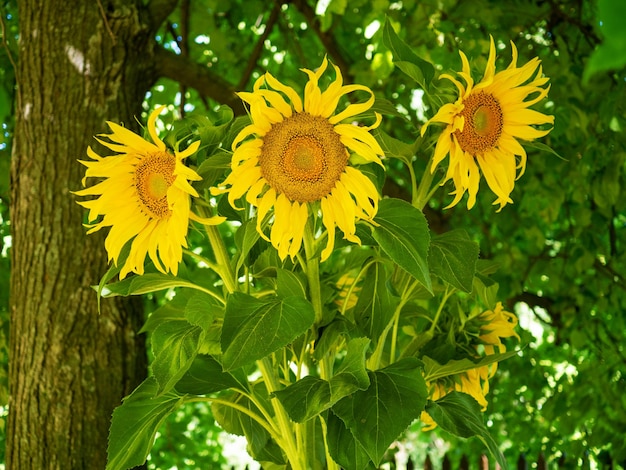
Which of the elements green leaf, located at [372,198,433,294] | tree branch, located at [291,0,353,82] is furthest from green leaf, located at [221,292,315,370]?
tree branch, located at [291,0,353,82]

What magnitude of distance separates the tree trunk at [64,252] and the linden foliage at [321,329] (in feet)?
1.93

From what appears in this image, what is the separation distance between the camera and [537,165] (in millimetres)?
2707

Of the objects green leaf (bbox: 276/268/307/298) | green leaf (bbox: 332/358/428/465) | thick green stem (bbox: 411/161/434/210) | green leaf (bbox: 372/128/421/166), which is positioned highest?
green leaf (bbox: 372/128/421/166)

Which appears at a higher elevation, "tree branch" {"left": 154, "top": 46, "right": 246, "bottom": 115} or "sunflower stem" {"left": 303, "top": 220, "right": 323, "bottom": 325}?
"tree branch" {"left": 154, "top": 46, "right": 246, "bottom": 115}

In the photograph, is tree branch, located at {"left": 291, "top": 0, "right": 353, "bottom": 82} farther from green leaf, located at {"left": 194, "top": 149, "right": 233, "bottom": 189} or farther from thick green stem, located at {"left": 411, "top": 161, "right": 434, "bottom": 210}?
green leaf, located at {"left": 194, "top": 149, "right": 233, "bottom": 189}

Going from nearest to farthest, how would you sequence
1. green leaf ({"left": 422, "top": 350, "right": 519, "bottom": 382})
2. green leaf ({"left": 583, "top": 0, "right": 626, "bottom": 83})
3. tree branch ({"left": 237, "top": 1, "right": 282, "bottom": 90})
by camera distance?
1. green leaf ({"left": 583, "top": 0, "right": 626, "bottom": 83})
2. green leaf ({"left": 422, "top": 350, "right": 519, "bottom": 382})
3. tree branch ({"left": 237, "top": 1, "right": 282, "bottom": 90})

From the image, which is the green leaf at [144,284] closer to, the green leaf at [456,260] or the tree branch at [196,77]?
the green leaf at [456,260]

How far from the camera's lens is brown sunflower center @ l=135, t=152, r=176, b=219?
0.94 metres

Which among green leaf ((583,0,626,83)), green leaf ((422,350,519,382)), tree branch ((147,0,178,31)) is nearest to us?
green leaf ((583,0,626,83))

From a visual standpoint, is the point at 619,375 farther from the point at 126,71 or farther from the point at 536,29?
the point at 126,71

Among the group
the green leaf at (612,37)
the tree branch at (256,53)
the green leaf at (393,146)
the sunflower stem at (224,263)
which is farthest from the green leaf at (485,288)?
the tree branch at (256,53)

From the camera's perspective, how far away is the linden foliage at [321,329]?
0.94 meters

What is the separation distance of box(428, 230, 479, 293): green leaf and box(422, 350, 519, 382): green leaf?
148mm

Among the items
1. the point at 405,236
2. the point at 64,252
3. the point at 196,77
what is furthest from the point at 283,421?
the point at 196,77
